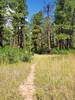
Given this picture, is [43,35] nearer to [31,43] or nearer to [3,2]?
[31,43]

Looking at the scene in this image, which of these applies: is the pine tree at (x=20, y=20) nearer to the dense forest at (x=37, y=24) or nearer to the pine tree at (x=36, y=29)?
the dense forest at (x=37, y=24)

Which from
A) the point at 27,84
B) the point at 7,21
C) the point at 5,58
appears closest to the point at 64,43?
the point at 7,21

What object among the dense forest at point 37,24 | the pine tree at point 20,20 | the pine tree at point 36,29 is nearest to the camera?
the dense forest at point 37,24

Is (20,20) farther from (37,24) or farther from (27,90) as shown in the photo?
(27,90)

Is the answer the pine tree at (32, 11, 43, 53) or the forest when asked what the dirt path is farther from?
the pine tree at (32, 11, 43, 53)

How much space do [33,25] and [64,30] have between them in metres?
12.5

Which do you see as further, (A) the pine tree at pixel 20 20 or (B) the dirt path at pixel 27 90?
(A) the pine tree at pixel 20 20

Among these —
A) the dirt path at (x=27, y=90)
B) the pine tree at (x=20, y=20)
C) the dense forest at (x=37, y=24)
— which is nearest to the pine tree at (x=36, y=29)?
the dense forest at (x=37, y=24)

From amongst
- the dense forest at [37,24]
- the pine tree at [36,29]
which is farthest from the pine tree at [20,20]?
the pine tree at [36,29]

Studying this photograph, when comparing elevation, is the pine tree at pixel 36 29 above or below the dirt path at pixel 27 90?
below

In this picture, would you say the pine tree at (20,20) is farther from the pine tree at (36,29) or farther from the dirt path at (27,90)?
the dirt path at (27,90)

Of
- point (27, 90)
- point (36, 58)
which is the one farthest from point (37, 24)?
point (27, 90)

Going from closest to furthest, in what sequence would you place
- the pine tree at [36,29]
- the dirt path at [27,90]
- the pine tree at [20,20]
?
the dirt path at [27,90] < the pine tree at [20,20] < the pine tree at [36,29]

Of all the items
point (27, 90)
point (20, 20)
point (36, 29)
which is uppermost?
point (27, 90)
